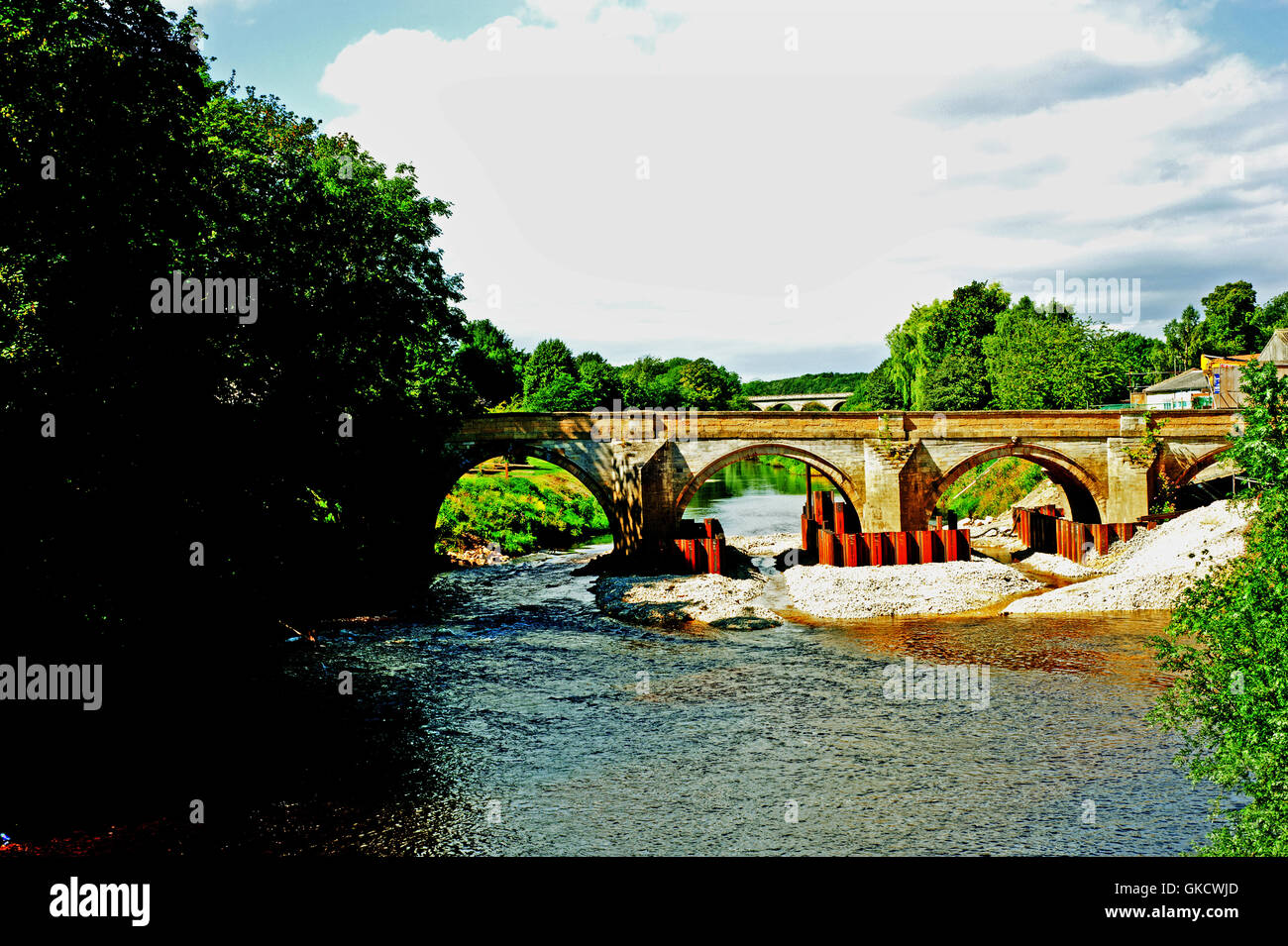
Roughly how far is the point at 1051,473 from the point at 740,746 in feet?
99.4

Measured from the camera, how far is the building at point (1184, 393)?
6588 centimetres

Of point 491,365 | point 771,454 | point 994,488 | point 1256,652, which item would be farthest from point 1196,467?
point 491,365

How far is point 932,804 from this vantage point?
51.2 feet

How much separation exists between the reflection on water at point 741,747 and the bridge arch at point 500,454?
10178 mm

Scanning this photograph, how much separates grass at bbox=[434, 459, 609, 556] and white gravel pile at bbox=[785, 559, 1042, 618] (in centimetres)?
1789

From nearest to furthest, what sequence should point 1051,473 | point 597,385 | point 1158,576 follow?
point 1158,576 → point 1051,473 → point 597,385

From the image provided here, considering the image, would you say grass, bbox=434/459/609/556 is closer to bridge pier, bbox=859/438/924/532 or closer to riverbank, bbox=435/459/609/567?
riverbank, bbox=435/459/609/567

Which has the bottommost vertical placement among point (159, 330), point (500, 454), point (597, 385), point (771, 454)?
A: point (771, 454)

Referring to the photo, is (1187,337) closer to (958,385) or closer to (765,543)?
(958,385)

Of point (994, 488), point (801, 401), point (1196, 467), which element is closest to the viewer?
point (1196, 467)

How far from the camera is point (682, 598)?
33094mm

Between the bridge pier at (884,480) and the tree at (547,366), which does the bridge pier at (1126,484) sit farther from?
the tree at (547,366)
